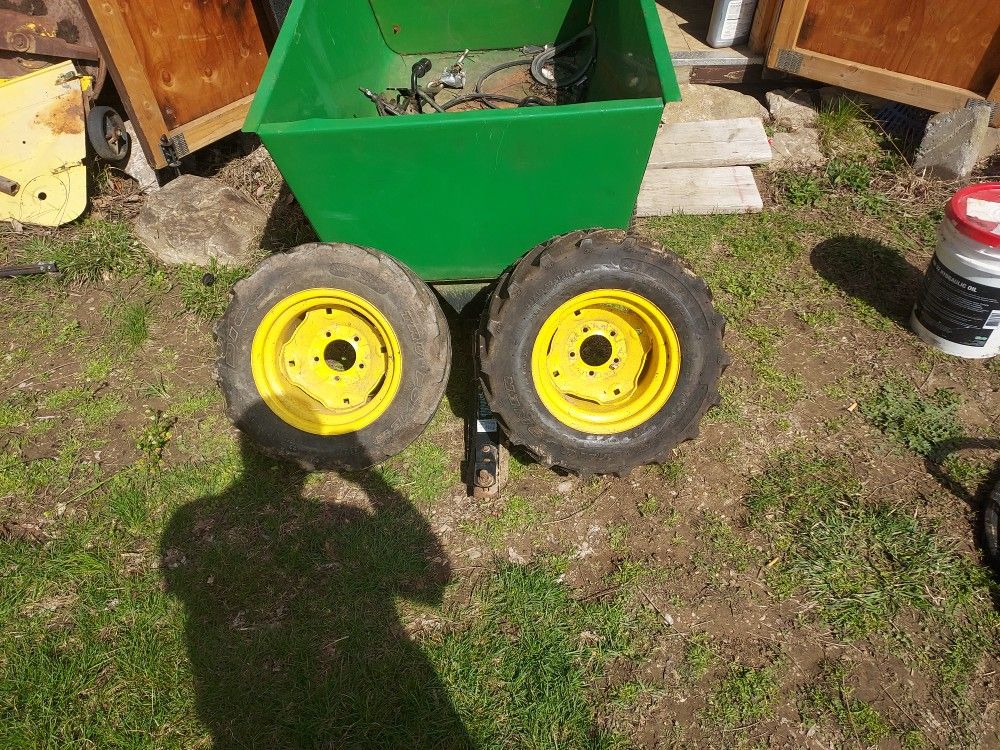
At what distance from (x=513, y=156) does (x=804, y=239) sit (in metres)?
2.24

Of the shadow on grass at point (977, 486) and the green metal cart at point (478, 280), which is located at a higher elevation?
the green metal cart at point (478, 280)

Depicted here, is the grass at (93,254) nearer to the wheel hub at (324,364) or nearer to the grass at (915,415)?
the wheel hub at (324,364)

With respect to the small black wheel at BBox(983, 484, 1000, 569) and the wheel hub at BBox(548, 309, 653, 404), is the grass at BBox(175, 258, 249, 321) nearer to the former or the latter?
the wheel hub at BBox(548, 309, 653, 404)

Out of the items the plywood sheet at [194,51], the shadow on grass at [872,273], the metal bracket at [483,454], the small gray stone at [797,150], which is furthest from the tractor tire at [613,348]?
the plywood sheet at [194,51]

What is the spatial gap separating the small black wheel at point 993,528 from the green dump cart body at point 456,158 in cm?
179

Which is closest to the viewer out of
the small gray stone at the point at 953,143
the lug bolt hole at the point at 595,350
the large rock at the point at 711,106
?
the lug bolt hole at the point at 595,350

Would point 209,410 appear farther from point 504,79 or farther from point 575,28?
point 575,28

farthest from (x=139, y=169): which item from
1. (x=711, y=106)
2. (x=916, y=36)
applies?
(x=916, y=36)

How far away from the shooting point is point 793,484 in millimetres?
2592

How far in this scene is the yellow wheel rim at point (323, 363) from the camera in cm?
252

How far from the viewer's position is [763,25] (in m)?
4.23

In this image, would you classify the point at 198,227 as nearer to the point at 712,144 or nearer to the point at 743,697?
the point at 712,144

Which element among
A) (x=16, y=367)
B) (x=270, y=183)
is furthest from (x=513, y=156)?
(x=16, y=367)

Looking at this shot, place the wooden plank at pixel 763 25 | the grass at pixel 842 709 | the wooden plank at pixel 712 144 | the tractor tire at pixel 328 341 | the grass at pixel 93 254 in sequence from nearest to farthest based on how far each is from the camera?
the grass at pixel 842 709 < the tractor tire at pixel 328 341 < the grass at pixel 93 254 < the wooden plank at pixel 712 144 < the wooden plank at pixel 763 25
